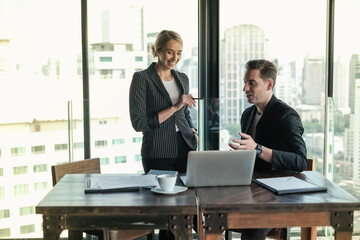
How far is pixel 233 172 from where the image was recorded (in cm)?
214

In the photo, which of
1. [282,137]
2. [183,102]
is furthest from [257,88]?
[183,102]

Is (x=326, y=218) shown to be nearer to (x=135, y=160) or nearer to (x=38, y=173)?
(x=135, y=160)

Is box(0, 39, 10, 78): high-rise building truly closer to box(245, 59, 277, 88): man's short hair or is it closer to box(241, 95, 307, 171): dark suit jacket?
box(245, 59, 277, 88): man's short hair

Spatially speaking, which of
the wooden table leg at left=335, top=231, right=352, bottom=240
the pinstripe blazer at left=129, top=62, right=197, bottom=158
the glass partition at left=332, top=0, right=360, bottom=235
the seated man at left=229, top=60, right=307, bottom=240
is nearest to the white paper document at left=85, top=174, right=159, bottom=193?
the seated man at left=229, top=60, right=307, bottom=240

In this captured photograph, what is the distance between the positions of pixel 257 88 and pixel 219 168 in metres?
0.83

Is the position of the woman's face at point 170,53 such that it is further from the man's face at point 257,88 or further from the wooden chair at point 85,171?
the wooden chair at point 85,171

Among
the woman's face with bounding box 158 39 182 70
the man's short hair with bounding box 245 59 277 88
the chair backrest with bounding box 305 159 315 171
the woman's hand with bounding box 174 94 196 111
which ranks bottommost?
the chair backrest with bounding box 305 159 315 171

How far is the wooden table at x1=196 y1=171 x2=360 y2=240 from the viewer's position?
1896 millimetres

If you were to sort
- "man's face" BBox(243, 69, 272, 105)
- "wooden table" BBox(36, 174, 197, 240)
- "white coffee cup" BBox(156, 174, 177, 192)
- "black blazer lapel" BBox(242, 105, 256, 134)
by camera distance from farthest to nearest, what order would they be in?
→ "black blazer lapel" BBox(242, 105, 256, 134) < "man's face" BBox(243, 69, 272, 105) < "white coffee cup" BBox(156, 174, 177, 192) < "wooden table" BBox(36, 174, 197, 240)

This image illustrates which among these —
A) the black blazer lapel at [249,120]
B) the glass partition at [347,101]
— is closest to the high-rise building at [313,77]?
the glass partition at [347,101]

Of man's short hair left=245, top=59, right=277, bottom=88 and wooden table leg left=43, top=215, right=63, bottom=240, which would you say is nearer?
wooden table leg left=43, top=215, right=63, bottom=240

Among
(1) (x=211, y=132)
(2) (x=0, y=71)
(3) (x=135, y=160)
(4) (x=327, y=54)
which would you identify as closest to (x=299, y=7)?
(4) (x=327, y=54)

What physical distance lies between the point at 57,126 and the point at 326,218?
92.1 inches

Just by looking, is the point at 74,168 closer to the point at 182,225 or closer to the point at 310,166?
the point at 182,225
